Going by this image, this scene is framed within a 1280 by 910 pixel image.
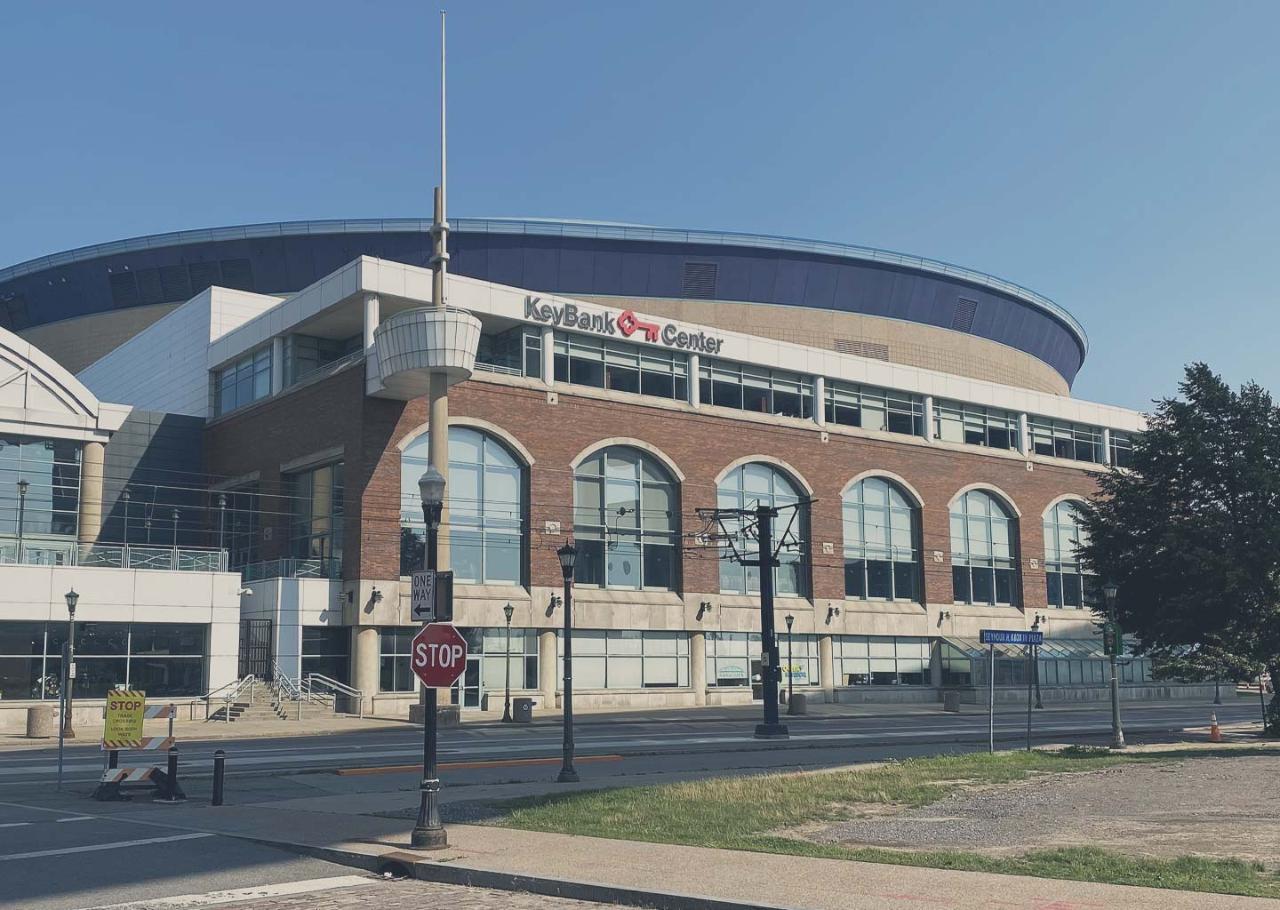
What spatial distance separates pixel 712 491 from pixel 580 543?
7957mm

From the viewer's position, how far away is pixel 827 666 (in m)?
64.6

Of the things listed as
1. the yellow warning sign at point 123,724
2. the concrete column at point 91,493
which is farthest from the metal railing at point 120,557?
the yellow warning sign at point 123,724

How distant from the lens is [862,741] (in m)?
36.2

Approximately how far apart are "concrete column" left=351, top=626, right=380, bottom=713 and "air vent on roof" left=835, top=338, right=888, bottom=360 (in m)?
39.3

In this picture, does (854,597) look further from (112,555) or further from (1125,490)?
(112,555)

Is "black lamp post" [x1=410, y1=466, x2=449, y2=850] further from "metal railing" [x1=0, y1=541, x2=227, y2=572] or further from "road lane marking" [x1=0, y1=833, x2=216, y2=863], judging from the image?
"metal railing" [x1=0, y1=541, x2=227, y2=572]

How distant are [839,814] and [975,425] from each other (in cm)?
5774

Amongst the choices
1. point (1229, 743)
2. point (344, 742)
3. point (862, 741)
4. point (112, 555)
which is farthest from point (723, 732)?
point (112, 555)

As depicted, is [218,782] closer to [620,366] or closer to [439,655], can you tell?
[439,655]

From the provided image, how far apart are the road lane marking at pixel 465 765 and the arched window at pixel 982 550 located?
4424cm

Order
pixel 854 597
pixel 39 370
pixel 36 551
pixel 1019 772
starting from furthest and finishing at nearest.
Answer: pixel 854 597 → pixel 39 370 → pixel 36 551 → pixel 1019 772

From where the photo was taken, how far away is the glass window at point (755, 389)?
6141cm

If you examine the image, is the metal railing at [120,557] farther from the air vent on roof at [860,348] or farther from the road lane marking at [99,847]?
the air vent on roof at [860,348]

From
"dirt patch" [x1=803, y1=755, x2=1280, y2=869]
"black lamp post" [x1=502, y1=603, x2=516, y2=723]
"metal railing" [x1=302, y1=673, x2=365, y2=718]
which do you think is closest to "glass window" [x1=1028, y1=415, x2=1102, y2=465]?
"black lamp post" [x1=502, y1=603, x2=516, y2=723]
